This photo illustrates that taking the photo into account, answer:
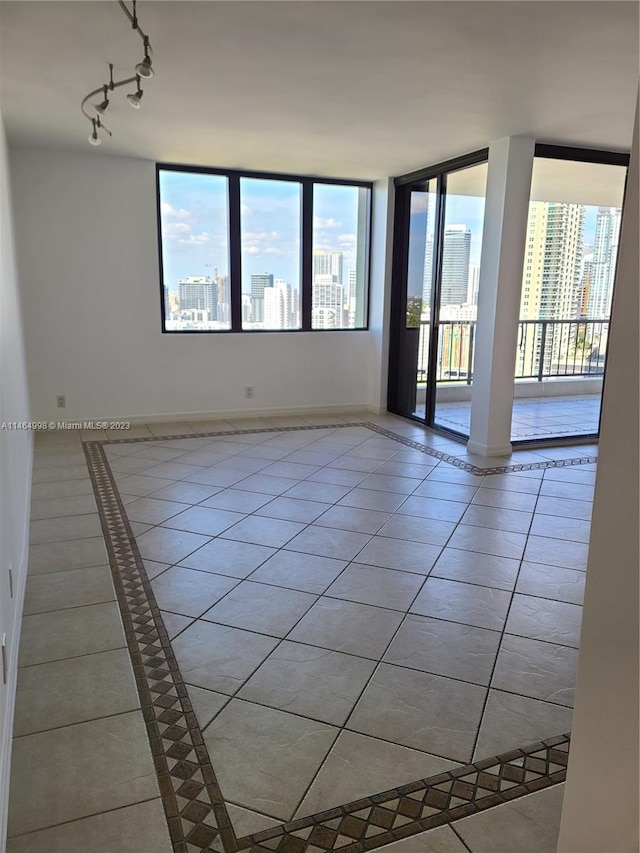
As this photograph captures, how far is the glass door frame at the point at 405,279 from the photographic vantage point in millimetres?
5464

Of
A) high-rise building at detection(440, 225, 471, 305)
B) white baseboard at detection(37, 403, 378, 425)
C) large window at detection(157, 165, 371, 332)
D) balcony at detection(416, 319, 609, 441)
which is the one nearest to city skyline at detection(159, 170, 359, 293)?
large window at detection(157, 165, 371, 332)

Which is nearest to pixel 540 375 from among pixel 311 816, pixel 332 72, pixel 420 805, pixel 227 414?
pixel 227 414

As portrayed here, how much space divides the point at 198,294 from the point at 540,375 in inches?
174

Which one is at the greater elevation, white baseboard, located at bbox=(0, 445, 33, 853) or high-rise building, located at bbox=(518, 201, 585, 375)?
high-rise building, located at bbox=(518, 201, 585, 375)

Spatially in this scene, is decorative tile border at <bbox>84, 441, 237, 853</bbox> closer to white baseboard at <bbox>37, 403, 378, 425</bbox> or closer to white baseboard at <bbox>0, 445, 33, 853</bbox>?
white baseboard at <bbox>0, 445, 33, 853</bbox>

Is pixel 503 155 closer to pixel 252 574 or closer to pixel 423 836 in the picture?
pixel 252 574

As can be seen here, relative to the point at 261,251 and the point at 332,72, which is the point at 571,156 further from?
the point at 261,251

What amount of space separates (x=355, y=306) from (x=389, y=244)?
77 centimetres

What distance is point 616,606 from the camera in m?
0.99

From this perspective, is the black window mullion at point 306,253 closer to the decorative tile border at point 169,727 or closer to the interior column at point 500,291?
the interior column at point 500,291

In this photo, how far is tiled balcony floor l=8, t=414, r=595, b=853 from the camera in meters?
1.62

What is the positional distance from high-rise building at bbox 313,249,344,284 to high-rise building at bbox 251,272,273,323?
20.5 inches

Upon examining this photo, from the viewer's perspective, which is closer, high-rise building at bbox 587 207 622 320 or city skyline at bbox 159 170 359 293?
city skyline at bbox 159 170 359 293

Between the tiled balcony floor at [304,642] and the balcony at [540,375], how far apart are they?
2.03m
